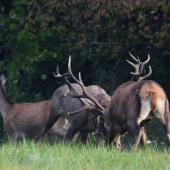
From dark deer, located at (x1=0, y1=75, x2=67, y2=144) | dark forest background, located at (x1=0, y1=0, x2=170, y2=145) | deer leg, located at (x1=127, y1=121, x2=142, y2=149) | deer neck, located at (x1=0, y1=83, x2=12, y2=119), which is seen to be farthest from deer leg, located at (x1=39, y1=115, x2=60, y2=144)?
deer leg, located at (x1=127, y1=121, x2=142, y2=149)

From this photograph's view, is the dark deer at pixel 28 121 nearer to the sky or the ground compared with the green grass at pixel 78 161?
nearer to the ground

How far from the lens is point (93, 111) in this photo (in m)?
5.66

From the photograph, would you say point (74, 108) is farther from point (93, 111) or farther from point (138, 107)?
point (138, 107)

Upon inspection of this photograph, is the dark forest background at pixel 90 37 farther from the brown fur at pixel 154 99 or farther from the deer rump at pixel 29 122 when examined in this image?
the brown fur at pixel 154 99

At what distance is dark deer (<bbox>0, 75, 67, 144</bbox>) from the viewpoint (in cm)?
733

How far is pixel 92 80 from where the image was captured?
9.64m

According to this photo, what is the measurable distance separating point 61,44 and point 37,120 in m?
1.97

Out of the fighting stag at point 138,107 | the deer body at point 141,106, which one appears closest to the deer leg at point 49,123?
the fighting stag at point 138,107

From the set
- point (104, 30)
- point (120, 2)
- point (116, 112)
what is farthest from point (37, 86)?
point (116, 112)

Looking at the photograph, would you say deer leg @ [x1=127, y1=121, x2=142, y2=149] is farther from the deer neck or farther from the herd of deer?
the deer neck

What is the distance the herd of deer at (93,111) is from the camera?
4.26 meters

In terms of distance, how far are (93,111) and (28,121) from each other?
2423 millimetres

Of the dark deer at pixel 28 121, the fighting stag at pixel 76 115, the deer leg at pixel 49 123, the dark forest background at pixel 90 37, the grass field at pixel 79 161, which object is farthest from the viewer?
the dark forest background at pixel 90 37

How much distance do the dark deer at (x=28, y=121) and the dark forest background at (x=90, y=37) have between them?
98cm
